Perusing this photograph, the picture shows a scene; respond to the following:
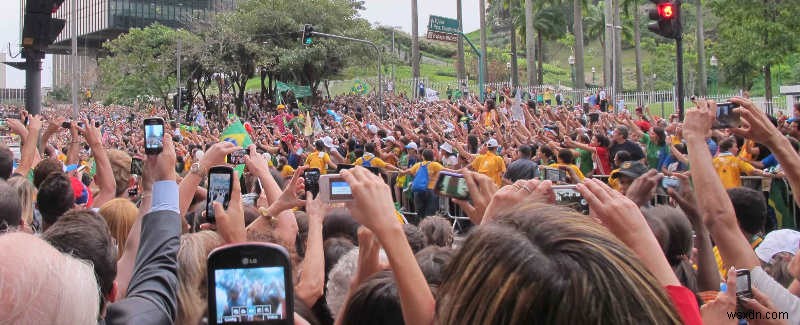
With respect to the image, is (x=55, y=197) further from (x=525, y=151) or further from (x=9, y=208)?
(x=525, y=151)

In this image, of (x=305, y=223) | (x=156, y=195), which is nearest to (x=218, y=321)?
(x=156, y=195)

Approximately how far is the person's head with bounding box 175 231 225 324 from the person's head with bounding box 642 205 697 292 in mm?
2107

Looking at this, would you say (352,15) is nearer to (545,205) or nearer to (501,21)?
(545,205)

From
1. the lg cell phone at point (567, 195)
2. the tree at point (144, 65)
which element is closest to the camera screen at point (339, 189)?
the lg cell phone at point (567, 195)

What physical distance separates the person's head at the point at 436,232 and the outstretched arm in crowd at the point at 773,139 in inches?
79.0

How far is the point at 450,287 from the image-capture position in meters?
1.60

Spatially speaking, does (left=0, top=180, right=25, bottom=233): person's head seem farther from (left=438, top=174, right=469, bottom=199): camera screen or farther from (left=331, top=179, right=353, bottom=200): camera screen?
(left=438, top=174, right=469, bottom=199): camera screen

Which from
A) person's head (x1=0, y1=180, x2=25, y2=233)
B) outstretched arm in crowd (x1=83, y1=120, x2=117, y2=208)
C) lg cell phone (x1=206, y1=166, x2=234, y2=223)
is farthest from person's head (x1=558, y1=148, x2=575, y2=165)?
person's head (x1=0, y1=180, x2=25, y2=233)

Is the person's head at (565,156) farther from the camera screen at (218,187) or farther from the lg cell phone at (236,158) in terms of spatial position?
the camera screen at (218,187)

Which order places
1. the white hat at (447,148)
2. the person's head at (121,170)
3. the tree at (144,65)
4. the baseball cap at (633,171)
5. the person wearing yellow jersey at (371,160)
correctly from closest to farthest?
1. the baseball cap at (633,171)
2. the person's head at (121,170)
3. the white hat at (447,148)
4. the person wearing yellow jersey at (371,160)
5. the tree at (144,65)

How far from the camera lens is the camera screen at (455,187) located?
351 centimetres

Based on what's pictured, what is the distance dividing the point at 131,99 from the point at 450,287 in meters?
55.7

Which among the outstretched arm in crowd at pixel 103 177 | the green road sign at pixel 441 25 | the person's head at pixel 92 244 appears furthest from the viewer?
the green road sign at pixel 441 25

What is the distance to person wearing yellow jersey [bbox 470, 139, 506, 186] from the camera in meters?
12.2
